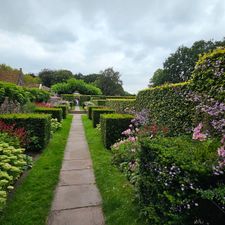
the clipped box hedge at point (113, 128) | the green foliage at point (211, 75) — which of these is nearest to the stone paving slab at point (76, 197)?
the green foliage at point (211, 75)

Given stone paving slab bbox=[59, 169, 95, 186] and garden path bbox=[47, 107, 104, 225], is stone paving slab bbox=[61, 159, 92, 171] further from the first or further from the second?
stone paving slab bbox=[59, 169, 95, 186]

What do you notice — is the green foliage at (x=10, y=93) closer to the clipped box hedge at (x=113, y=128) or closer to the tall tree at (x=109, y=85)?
the clipped box hedge at (x=113, y=128)

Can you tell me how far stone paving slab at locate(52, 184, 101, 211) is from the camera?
12.3 ft

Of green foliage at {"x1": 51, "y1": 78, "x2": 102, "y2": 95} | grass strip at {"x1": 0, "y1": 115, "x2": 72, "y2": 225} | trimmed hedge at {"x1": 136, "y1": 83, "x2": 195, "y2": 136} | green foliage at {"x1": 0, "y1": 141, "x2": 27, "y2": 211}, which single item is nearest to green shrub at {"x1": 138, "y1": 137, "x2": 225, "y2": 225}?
grass strip at {"x1": 0, "y1": 115, "x2": 72, "y2": 225}

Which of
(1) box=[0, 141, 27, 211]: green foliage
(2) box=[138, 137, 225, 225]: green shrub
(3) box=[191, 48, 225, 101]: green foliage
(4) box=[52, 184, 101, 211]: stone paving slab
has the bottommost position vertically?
(4) box=[52, 184, 101, 211]: stone paving slab

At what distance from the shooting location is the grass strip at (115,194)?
11.0 feet

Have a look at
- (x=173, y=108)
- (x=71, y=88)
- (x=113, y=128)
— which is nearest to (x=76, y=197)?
(x=173, y=108)

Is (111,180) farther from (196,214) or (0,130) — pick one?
(0,130)

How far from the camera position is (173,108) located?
5.81m

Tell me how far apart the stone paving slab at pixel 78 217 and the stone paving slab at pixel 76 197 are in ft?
0.49

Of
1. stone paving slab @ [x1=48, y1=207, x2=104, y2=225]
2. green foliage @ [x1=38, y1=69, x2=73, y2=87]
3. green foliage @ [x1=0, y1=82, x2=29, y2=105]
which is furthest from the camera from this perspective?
green foliage @ [x1=38, y1=69, x2=73, y2=87]

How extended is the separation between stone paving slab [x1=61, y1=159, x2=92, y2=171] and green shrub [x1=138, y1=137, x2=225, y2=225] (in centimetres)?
297

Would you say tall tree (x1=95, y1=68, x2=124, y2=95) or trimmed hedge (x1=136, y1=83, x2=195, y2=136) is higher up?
tall tree (x1=95, y1=68, x2=124, y2=95)

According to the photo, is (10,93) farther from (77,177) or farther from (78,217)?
(78,217)
